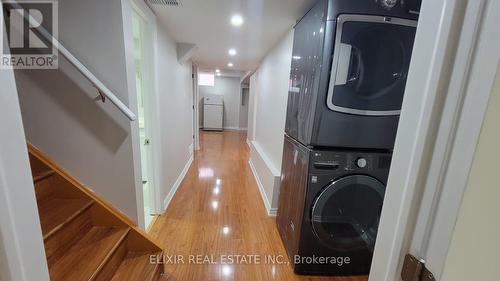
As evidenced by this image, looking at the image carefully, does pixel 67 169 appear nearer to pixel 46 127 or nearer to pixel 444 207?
pixel 46 127

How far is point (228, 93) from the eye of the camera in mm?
8695

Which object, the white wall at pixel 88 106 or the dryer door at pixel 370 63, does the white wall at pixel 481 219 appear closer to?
the dryer door at pixel 370 63

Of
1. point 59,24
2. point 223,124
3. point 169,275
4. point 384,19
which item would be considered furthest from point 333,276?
point 223,124

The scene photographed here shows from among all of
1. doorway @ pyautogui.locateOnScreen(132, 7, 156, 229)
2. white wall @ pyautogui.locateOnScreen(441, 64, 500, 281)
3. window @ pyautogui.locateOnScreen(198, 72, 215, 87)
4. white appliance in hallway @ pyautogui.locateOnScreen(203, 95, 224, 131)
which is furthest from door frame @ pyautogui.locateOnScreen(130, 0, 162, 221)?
white appliance in hallway @ pyautogui.locateOnScreen(203, 95, 224, 131)

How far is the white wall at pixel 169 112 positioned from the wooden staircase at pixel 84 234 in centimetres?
82

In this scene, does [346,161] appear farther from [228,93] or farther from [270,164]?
[228,93]

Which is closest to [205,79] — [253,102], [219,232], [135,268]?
[253,102]

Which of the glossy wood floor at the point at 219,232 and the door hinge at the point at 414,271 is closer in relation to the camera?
the door hinge at the point at 414,271

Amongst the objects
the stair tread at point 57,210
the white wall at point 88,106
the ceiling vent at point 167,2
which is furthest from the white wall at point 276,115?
the stair tread at point 57,210

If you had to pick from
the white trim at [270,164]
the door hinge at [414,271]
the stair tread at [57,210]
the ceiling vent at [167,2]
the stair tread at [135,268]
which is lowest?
the stair tread at [135,268]

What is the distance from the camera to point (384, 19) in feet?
4.24

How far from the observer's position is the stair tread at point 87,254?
113cm

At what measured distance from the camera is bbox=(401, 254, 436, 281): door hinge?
438 millimetres

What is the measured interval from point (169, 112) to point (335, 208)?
87.6 inches
